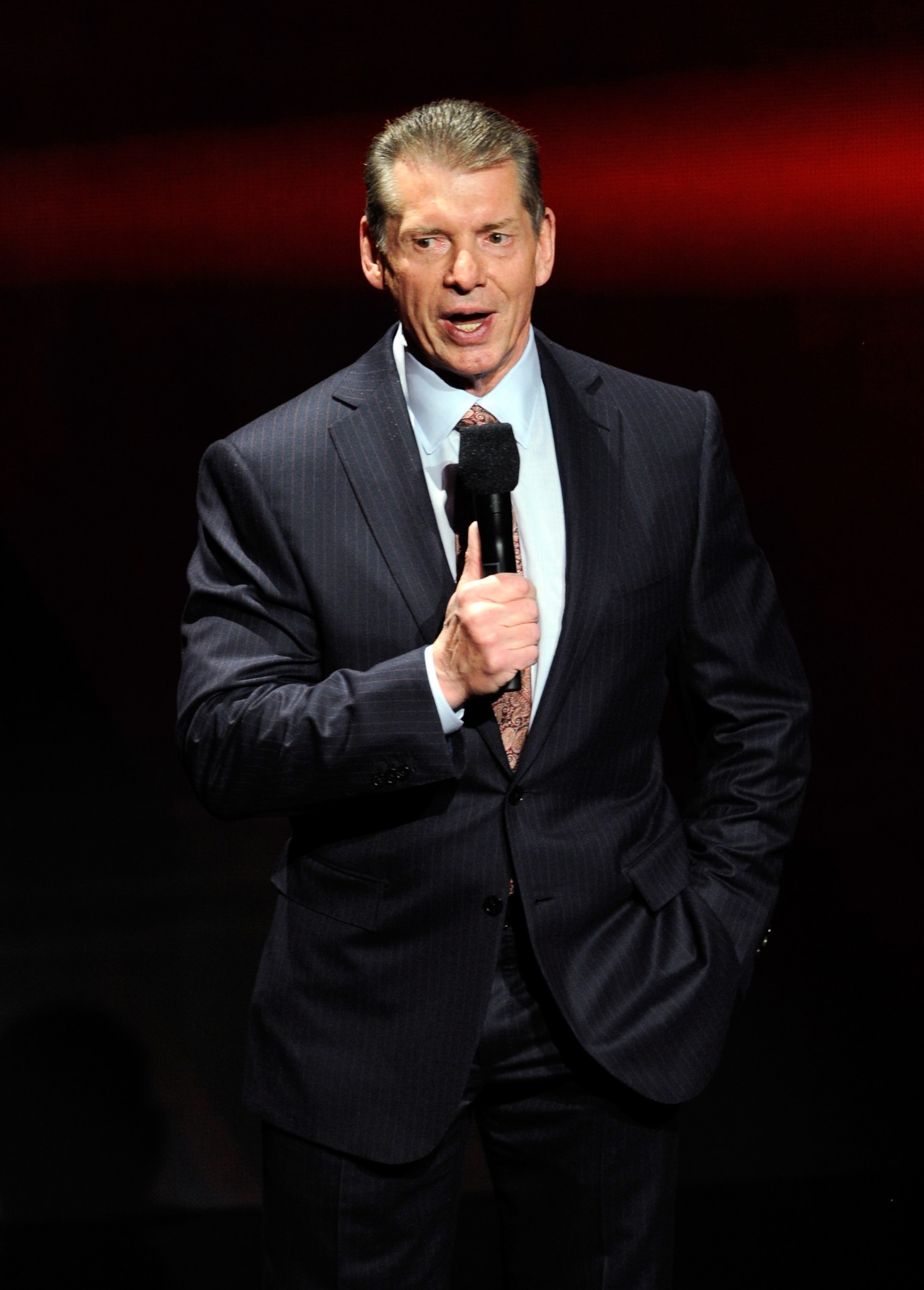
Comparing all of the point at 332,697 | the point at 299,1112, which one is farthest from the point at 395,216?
the point at 299,1112

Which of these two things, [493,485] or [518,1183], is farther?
[518,1183]

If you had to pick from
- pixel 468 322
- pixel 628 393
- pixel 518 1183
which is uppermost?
pixel 468 322

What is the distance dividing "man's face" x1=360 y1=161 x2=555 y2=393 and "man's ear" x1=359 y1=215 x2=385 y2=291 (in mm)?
24

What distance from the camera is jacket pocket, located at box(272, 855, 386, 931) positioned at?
1.70m

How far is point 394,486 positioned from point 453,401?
0.40 feet

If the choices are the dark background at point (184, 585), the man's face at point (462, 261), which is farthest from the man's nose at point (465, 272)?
the dark background at point (184, 585)

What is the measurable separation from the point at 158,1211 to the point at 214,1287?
26 cm

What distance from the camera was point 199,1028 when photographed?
2.94 metres

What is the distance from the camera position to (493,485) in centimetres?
151

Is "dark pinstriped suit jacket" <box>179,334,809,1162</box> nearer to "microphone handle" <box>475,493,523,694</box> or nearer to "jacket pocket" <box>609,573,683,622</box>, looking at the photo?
"jacket pocket" <box>609,573,683,622</box>

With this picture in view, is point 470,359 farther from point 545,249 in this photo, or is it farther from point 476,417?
point 545,249

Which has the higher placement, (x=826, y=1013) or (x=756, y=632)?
(x=756, y=632)

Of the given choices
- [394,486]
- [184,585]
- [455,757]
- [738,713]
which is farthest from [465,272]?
[184,585]

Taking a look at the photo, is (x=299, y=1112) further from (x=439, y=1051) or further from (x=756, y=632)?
(x=756, y=632)
